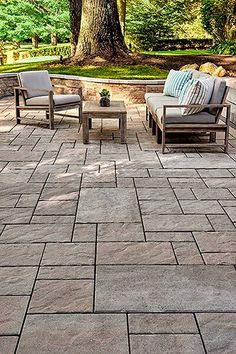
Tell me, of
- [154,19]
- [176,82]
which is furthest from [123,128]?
[154,19]

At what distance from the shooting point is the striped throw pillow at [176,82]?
20.8ft

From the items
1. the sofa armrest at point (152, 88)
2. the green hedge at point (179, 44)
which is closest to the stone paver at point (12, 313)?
the sofa armrest at point (152, 88)

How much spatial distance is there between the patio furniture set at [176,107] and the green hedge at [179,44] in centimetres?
1176

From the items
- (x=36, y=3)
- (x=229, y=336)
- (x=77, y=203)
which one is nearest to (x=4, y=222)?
(x=77, y=203)

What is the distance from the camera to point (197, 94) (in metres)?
5.06

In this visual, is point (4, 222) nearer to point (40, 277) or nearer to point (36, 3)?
point (40, 277)

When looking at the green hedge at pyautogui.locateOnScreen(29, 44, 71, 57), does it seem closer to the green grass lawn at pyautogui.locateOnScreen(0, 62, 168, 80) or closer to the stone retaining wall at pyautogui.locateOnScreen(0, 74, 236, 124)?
the green grass lawn at pyautogui.locateOnScreen(0, 62, 168, 80)

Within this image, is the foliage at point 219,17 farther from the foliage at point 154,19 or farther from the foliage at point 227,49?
the foliage at point 227,49

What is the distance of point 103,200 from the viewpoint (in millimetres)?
3725

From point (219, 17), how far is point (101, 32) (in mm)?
8043

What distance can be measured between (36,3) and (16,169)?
40.9ft

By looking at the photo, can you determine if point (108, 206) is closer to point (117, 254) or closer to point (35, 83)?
point (117, 254)

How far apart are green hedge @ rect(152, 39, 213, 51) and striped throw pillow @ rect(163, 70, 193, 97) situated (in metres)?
11.7

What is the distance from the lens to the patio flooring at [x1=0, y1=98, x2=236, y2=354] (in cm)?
203
